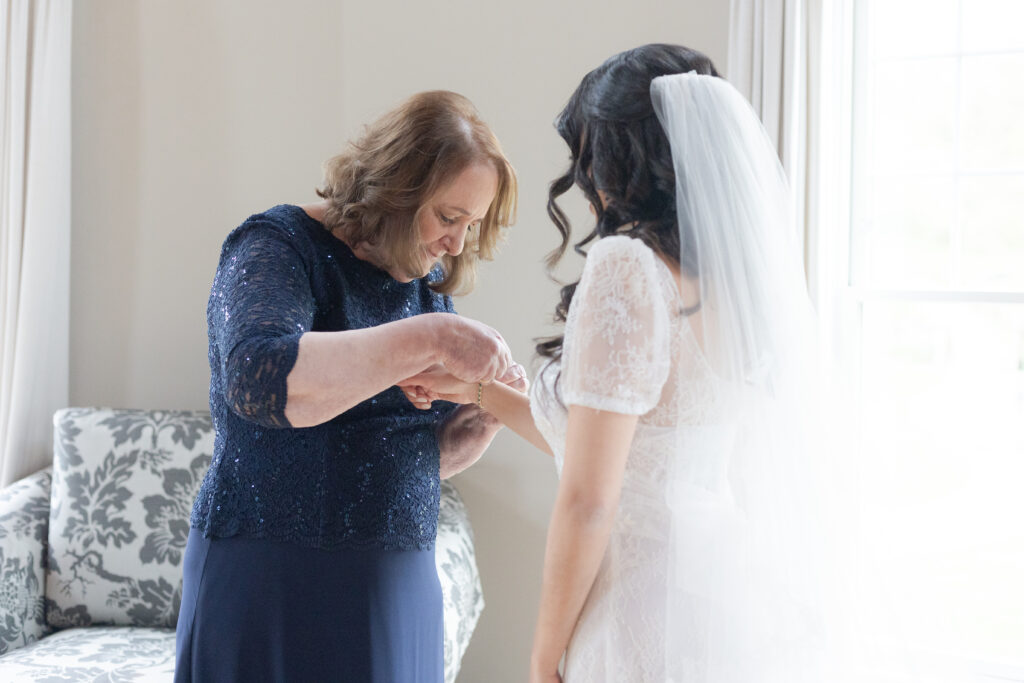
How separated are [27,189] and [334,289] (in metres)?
2.07

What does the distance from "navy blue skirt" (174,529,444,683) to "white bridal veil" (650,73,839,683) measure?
48cm

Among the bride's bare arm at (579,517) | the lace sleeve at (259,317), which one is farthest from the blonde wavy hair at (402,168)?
the bride's bare arm at (579,517)

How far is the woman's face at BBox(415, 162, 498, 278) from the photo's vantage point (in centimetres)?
161

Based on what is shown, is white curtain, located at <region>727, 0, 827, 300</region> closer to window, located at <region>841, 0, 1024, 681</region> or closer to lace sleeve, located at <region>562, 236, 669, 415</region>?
window, located at <region>841, 0, 1024, 681</region>

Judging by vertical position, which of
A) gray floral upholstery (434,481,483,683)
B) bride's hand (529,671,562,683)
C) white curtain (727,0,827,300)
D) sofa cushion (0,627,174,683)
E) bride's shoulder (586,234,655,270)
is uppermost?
white curtain (727,0,827,300)

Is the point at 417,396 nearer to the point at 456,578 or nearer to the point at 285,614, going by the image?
the point at 285,614

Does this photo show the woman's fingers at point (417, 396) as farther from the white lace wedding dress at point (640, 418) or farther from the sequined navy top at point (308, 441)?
the white lace wedding dress at point (640, 418)

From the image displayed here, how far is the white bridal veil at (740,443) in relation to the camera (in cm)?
133

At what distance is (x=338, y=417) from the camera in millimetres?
1514

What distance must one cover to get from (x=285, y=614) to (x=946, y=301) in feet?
6.53

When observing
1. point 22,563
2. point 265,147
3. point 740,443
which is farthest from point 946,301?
point 22,563

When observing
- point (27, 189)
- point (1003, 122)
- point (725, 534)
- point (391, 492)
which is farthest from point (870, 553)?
point (27, 189)

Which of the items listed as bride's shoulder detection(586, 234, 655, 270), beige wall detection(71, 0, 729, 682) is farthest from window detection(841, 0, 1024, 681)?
bride's shoulder detection(586, 234, 655, 270)

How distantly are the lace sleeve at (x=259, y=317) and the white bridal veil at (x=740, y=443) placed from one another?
57cm
